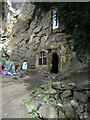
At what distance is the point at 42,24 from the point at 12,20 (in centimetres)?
767

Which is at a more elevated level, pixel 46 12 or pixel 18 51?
pixel 46 12

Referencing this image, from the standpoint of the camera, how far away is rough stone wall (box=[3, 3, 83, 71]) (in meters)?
5.93

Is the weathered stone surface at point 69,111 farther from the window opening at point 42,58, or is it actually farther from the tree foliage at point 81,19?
the window opening at point 42,58

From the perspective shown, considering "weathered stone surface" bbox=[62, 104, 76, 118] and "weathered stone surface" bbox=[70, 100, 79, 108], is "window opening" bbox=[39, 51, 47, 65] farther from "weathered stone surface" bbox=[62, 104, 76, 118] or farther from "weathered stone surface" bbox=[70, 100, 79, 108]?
"weathered stone surface" bbox=[62, 104, 76, 118]

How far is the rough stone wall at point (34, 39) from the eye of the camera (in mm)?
5926

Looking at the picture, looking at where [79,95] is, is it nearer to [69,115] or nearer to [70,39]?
[69,115]

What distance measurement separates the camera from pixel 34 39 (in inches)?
338

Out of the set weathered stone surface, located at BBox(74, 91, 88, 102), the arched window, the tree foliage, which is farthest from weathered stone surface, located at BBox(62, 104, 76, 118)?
the arched window

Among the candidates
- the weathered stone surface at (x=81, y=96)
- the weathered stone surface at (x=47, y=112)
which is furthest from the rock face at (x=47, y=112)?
the weathered stone surface at (x=81, y=96)

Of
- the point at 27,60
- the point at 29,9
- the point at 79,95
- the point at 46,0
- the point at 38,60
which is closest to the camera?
the point at 79,95

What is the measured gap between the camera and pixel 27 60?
8.81 meters

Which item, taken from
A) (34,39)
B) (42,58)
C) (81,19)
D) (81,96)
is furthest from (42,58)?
(81,96)

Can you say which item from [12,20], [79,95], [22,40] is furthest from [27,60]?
[12,20]

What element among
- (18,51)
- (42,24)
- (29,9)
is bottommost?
(18,51)
